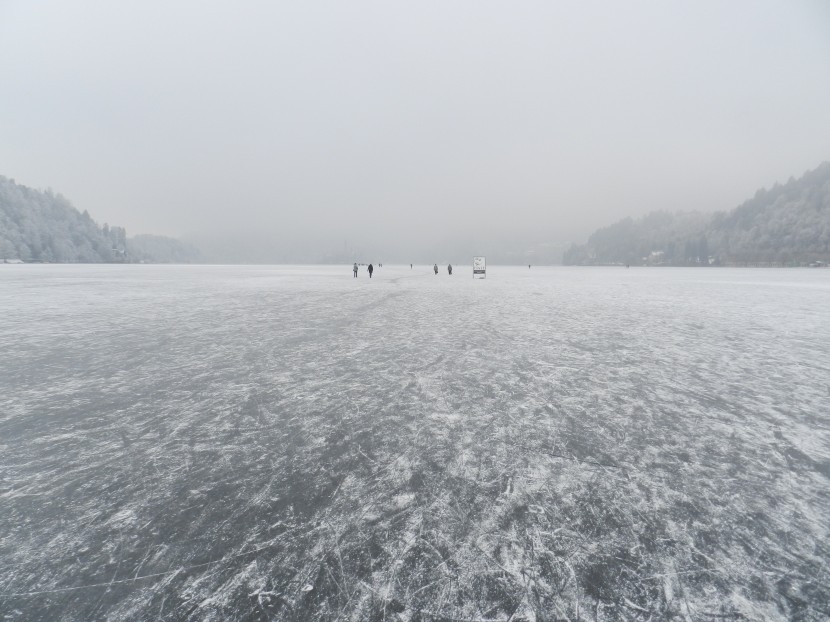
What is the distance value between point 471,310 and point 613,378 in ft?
Result: 29.1

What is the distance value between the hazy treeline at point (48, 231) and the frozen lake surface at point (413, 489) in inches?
5592

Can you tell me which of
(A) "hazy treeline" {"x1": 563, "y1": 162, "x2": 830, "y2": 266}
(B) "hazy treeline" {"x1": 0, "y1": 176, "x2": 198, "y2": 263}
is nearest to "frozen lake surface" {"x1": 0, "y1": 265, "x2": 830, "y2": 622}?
(B) "hazy treeline" {"x1": 0, "y1": 176, "x2": 198, "y2": 263}

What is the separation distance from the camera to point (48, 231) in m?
110

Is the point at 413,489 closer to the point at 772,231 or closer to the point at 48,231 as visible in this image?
the point at 48,231

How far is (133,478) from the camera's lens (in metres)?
3.13

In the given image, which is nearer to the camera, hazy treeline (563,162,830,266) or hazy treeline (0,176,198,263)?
hazy treeline (0,176,198,263)

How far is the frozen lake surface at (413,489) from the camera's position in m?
2.03

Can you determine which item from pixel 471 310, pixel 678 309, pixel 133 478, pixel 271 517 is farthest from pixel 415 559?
pixel 678 309

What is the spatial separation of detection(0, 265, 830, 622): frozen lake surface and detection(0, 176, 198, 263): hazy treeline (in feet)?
466

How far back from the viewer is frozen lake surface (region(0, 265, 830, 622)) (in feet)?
6.66

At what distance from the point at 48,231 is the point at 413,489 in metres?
157

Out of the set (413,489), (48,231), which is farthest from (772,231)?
(48,231)

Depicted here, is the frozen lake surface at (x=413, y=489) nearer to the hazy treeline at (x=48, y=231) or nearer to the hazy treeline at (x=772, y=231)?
the hazy treeline at (x=48, y=231)

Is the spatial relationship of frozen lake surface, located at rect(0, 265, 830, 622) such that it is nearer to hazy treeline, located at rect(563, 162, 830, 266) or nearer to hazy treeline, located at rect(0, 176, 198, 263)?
hazy treeline, located at rect(0, 176, 198, 263)
